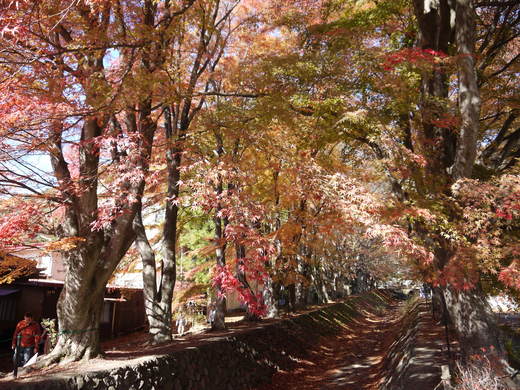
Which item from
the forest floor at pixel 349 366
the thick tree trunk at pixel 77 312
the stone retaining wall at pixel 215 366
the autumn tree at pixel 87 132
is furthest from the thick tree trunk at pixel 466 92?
the thick tree trunk at pixel 77 312

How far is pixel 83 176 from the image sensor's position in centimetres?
902

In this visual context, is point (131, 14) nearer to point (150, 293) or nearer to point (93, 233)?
point (93, 233)

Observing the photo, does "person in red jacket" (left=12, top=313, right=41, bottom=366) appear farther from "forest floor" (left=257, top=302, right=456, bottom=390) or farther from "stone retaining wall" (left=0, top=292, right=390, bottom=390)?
"forest floor" (left=257, top=302, right=456, bottom=390)

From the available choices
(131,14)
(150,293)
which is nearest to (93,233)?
(150,293)

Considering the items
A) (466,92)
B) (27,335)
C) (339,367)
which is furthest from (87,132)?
(339,367)

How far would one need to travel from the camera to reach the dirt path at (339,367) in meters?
12.2

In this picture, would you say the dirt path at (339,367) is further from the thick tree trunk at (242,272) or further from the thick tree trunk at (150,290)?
the thick tree trunk at (150,290)

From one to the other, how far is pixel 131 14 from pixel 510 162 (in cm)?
1320

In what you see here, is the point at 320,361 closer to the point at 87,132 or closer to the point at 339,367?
the point at 339,367

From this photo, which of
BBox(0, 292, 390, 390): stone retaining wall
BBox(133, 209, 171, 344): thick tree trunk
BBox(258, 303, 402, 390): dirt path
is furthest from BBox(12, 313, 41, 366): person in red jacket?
BBox(258, 303, 402, 390): dirt path

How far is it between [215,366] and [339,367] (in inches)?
256

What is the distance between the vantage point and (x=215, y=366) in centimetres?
1045

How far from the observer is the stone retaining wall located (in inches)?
270

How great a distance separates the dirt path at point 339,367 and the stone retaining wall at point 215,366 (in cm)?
53
